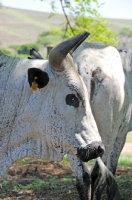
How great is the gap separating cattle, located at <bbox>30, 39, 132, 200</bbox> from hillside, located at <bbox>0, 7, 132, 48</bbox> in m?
76.7

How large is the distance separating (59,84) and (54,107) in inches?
8.5

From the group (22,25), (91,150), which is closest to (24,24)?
(22,25)

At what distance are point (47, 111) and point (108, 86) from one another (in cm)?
204

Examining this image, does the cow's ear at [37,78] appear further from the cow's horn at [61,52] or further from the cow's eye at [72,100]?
the cow's eye at [72,100]

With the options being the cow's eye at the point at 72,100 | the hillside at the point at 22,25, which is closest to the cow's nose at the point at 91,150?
the cow's eye at the point at 72,100

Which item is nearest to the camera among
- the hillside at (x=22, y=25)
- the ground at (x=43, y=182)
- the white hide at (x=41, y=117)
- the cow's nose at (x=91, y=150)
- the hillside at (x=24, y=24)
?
the cow's nose at (x=91, y=150)

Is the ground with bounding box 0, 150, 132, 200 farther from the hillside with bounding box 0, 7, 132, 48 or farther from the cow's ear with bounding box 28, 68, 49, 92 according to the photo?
the hillside with bounding box 0, 7, 132, 48

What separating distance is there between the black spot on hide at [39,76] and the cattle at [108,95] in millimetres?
1793

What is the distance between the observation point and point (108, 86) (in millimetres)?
7156

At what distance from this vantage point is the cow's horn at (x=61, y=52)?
16.7ft

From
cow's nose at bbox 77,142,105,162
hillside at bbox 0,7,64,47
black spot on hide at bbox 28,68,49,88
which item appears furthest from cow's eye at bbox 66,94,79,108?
hillside at bbox 0,7,64,47

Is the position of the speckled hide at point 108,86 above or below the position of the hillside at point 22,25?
below

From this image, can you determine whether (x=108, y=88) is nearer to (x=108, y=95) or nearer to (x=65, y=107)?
(x=108, y=95)

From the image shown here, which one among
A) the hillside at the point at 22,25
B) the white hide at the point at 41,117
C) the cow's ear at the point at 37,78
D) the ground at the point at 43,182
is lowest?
the ground at the point at 43,182
